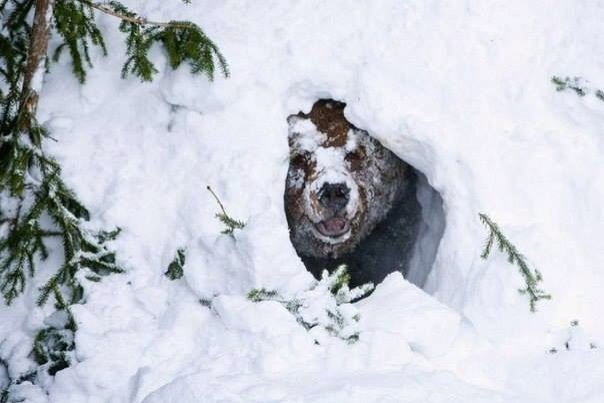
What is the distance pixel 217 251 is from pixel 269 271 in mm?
465

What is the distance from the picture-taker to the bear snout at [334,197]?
5.82m

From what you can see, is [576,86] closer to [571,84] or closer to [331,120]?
[571,84]

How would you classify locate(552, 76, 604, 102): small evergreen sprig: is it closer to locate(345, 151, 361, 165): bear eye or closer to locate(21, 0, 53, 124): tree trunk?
locate(345, 151, 361, 165): bear eye

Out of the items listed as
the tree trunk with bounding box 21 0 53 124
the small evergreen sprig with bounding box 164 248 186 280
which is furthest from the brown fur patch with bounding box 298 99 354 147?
the tree trunk with bounding box 21 0 53 124

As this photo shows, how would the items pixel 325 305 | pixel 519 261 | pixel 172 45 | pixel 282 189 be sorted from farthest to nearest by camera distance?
1. pixel 282 189
2. pixel 172 45
3. pixel 519 261
4. pixel 325 305

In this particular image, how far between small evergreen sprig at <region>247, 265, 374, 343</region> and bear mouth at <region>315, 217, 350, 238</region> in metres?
1.43

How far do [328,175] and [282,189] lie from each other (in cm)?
48

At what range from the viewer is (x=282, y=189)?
557cm

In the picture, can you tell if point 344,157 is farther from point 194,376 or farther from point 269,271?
point 194,376

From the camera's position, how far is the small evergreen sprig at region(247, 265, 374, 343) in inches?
169

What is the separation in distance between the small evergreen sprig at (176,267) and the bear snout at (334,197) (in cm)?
148

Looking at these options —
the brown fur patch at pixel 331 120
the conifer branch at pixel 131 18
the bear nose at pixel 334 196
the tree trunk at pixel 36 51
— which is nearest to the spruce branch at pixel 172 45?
the conifer branch at pixel 131 18

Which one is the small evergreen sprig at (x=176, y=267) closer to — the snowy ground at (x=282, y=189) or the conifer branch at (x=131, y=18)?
the snowy ground at (x=282, y=189)

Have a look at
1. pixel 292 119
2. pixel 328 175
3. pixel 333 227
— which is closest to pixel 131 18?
pixel 292 119
